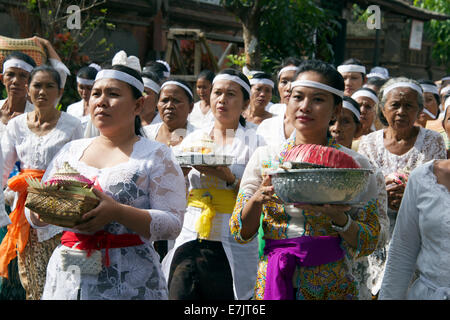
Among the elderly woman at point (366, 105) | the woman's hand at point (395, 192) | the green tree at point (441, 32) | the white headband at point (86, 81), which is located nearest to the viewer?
the woman's hand at point (395, 192)

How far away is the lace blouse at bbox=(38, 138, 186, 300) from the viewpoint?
3.35 m

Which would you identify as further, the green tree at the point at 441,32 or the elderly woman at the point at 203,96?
the green tree at the point at 441,32

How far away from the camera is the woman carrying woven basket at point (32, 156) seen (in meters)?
5.62

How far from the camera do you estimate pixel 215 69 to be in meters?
14.5

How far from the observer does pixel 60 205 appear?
3.13 meters

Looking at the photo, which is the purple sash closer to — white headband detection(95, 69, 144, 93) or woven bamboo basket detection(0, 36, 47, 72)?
white headband detection(95, 69, 144, 93)

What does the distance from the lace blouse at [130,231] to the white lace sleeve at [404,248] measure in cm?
111

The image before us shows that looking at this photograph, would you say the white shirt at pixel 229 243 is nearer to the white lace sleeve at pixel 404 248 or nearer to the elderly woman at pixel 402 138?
the elderly woman at pixel 402 138

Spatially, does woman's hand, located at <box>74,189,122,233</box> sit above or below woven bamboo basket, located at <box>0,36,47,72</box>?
below

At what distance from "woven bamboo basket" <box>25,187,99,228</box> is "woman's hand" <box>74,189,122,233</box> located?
0.03 meters

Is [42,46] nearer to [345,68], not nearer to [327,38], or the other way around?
[345,68]

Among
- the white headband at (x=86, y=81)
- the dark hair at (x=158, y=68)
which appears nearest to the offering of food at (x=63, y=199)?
the white headband at (x=86, y=81)

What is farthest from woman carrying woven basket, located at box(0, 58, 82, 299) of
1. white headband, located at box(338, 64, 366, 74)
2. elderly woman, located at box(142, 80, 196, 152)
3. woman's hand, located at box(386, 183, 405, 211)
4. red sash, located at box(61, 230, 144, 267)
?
white headband, located at box(338, 64, 366, 74)
